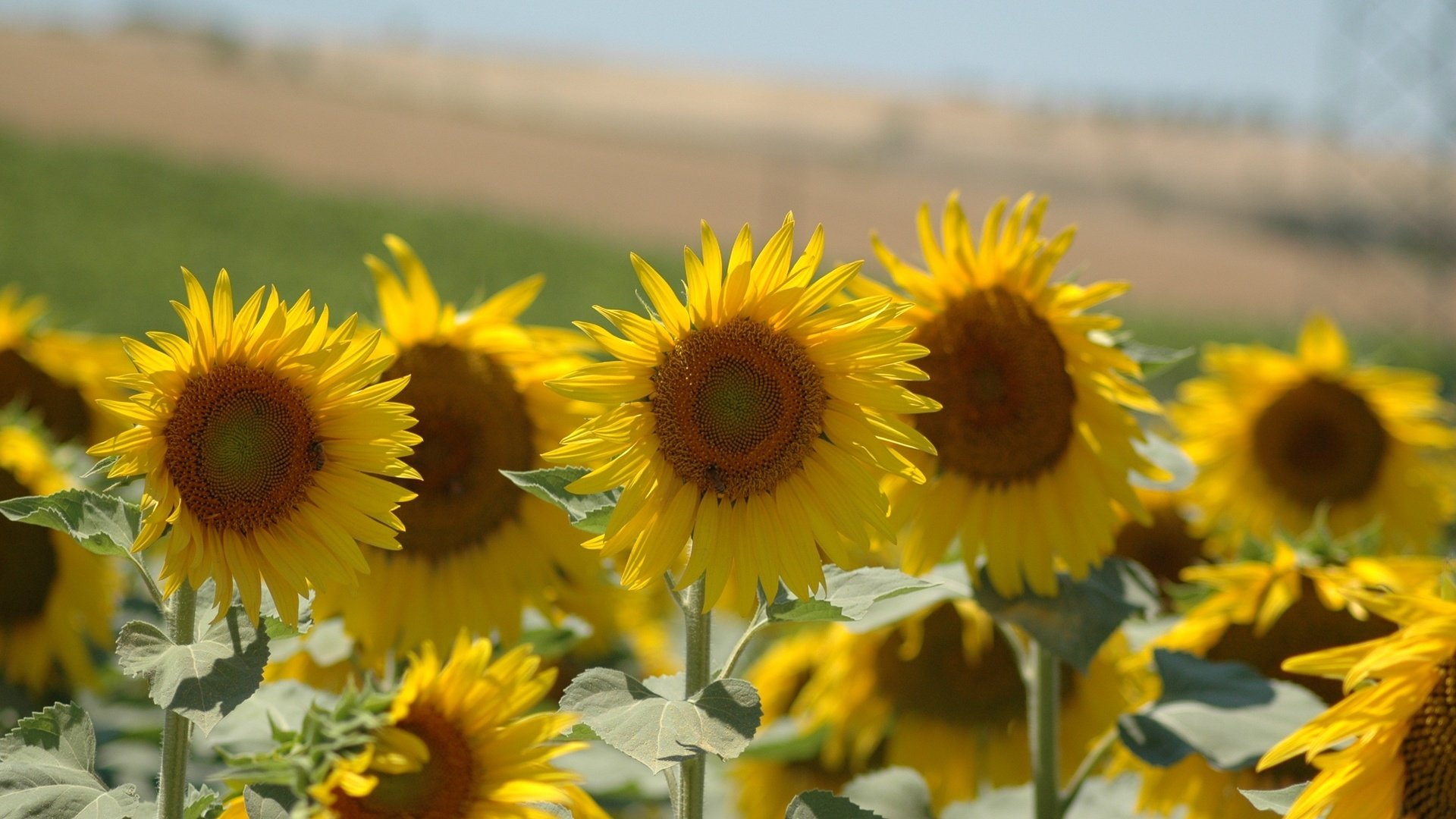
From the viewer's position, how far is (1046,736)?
1.92 meters

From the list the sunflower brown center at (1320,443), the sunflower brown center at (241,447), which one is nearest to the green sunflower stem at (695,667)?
the sunflower brown center at (241,447)

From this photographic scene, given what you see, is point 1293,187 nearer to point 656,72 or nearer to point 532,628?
point 656,72

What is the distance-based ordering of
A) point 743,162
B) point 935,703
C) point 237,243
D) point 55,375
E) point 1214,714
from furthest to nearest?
1. point 743,162
2. point 237,243
3. point 55,375
4. point 935,703
5. point 1214,714

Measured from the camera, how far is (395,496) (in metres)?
1.42

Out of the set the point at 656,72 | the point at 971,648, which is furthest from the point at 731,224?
the point at 656,72

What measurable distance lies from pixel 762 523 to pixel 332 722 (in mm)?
464

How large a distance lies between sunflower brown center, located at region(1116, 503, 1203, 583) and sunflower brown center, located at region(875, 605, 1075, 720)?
0.35m

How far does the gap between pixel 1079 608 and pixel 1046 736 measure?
23cm

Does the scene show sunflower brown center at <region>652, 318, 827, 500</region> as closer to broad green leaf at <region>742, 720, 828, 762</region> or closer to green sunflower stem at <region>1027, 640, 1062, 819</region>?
green sunflower stem at <region>1027, 640, 1062, 819</region>

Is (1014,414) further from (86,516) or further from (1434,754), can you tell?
(86,516)

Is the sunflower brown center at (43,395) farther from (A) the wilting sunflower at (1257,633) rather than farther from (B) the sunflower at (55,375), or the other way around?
(A) the wilting sunflower at (1257,633)

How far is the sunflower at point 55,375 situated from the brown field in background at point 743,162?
1370 cm

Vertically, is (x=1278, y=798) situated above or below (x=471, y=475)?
below

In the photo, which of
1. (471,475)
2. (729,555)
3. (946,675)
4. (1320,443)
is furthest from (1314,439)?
(729,555)
